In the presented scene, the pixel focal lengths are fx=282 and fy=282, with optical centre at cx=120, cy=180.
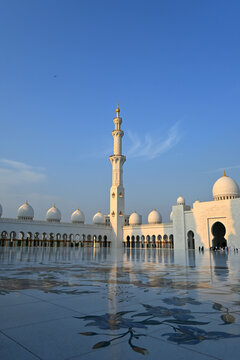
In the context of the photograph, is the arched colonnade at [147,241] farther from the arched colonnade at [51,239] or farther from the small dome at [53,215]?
the small dome at [53,215]

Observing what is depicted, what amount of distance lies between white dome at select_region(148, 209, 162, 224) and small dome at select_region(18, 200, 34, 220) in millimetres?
18665

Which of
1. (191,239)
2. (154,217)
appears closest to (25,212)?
(154,217)

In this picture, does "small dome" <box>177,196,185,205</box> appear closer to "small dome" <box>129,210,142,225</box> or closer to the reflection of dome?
"small dome" <box>129,210,142,225</box>

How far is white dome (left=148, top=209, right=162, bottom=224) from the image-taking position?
46.0 m

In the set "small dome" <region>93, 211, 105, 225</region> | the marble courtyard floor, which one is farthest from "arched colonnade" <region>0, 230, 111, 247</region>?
the marble courtyard floor

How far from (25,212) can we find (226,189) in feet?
91.6

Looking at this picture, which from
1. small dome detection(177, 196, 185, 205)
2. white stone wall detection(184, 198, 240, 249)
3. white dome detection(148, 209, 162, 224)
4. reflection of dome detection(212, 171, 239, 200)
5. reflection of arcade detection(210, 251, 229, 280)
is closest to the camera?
reflection of arcade detection(210, 251, 229, 280)

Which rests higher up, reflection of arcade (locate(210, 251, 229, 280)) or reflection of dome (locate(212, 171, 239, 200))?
reflection of dome (locate(212, 171, 239, 200))

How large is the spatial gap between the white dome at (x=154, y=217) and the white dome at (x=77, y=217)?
11182mm

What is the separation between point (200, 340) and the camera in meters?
2.05

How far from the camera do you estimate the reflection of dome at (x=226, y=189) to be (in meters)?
31.8

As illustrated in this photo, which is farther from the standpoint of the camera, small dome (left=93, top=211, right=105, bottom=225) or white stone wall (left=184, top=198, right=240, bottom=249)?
small dome (left=93, top=211, right=105, bottom=225)

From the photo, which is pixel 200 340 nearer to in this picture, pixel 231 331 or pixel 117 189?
pixel 231 331

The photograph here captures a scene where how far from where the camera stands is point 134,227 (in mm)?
44094
